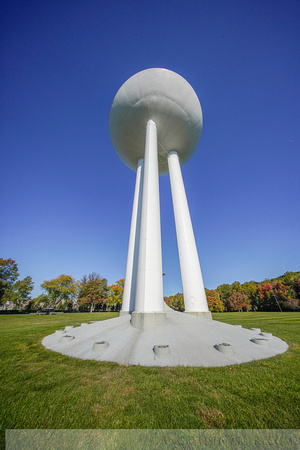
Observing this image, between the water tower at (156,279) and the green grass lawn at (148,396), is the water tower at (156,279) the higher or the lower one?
the higher one

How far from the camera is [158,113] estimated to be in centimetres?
1363

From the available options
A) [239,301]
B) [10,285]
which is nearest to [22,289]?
[10,285]

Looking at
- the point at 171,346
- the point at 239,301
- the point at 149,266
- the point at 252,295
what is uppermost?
the point at 252,295

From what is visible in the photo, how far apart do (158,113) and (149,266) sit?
12.2 meters

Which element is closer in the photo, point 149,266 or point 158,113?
point 149,266

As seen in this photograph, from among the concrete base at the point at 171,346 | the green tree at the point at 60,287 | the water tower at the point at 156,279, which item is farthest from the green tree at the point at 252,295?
the concrete base at the point at 171,346

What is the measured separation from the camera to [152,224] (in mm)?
9133

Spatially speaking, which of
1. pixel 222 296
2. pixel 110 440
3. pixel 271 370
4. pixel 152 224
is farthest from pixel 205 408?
pixel 222 296

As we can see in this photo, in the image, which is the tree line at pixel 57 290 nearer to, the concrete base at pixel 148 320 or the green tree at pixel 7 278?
the green tree at pixel 7 278

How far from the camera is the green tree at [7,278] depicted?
35.0 metres

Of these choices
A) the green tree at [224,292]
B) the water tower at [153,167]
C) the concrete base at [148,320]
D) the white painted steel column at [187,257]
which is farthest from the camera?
the green tree at [224,292]

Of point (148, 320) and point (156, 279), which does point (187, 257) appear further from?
point (148, 320)

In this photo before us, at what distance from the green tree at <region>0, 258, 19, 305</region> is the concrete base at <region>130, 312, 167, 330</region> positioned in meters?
40.9

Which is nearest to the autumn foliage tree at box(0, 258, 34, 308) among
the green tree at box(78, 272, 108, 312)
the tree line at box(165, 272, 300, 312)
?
the green tree at box(78, 272, 108, 312)
